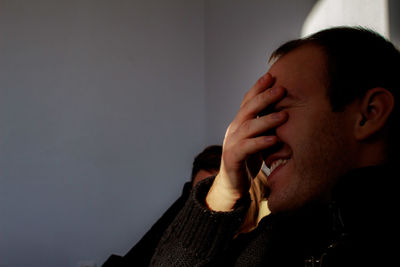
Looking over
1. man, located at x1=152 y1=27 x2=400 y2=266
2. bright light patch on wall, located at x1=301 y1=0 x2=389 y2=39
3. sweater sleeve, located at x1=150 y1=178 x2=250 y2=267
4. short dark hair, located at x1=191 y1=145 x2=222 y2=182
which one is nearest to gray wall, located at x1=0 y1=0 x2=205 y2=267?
short dark hair, located at x1=191 y1=145 x2=222 y2=182

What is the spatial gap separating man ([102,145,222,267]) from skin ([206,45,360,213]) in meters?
0.80

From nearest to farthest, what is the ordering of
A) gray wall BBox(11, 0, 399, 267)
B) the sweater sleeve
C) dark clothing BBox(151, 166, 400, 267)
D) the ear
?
dark clothing BBox(151, 166, 400, 267) → the ear → the sweater sleeve → gray wall BBox(11, 0, 399, 267)

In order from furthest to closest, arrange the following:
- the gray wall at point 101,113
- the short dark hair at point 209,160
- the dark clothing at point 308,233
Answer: the gray wall at point 101,113, the short dark hair at point 209,160, the dark clothing at point 308,233

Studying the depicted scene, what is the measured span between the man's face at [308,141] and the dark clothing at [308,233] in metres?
0.04

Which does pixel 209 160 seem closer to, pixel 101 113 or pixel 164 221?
pixel 164 221

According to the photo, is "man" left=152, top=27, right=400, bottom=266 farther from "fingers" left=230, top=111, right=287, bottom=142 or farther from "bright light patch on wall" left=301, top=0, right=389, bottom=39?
"bright light patch on wall" left=301, top=0, right=389, bottom=39

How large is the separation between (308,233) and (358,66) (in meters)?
0.37

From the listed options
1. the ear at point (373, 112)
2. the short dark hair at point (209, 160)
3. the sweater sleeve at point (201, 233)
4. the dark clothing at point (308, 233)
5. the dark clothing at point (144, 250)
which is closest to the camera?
the dark clothing at point (308, 233)

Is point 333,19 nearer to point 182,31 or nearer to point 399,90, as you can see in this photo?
point 399,90

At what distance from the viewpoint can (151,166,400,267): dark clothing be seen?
21.5 inches

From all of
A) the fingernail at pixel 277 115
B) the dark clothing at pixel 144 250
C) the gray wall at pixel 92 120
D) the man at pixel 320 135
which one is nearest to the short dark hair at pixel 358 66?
the man at pixel 320 135

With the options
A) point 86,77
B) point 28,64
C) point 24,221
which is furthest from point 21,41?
point 24,221

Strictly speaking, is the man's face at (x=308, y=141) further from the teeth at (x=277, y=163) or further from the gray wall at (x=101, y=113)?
the gray wall at (x=101, y=113)

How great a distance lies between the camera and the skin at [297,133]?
68cm
